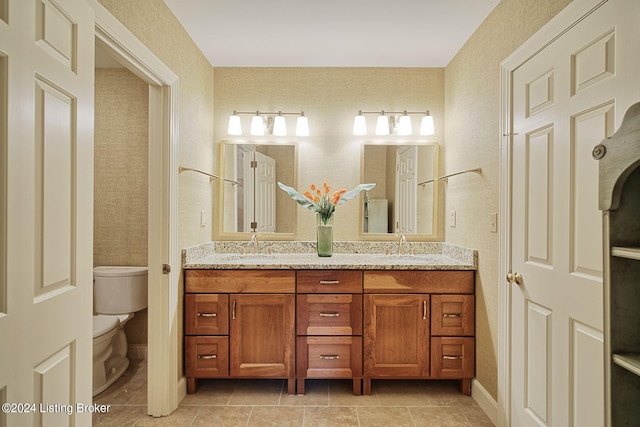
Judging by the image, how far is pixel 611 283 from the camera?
0.96 metres

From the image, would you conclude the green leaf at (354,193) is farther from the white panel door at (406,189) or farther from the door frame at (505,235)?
the door frame at (505,235)

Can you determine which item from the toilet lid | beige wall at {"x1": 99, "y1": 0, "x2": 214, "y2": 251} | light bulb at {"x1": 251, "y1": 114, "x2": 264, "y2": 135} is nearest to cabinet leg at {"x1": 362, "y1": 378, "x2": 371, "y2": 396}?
beige wall at {"x1": 99, "y1": 0, "x2": 214, "y2": 251}

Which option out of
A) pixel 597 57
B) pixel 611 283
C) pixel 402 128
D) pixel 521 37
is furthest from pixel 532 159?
pixel 402 128

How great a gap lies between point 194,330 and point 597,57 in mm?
2464

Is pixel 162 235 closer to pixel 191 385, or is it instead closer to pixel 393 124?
pixel 191 385

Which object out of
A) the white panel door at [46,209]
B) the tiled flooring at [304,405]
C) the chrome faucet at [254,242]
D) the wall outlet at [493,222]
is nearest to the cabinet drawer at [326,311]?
the tiled flooring at [304,405]

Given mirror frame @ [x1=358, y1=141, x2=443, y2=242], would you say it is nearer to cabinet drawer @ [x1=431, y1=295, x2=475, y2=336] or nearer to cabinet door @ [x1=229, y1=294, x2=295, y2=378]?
cabinet drawer @ [x1=431, y1=295, x2=475, y2=336]

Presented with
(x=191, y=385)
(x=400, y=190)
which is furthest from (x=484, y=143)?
(x=191, y=385)

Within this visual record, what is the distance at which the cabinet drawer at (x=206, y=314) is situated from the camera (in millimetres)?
2268

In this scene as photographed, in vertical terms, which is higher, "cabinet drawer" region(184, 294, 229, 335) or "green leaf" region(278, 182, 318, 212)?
"green leaf" region(278, 182, 318, 212)

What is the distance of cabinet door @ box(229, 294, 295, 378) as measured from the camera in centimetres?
226

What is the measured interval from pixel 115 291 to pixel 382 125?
2.38m

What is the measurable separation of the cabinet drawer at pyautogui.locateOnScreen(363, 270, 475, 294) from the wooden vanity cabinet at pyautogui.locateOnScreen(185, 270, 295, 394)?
54 centimetres

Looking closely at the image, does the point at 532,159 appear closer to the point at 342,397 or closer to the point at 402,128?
the point at 402,128
